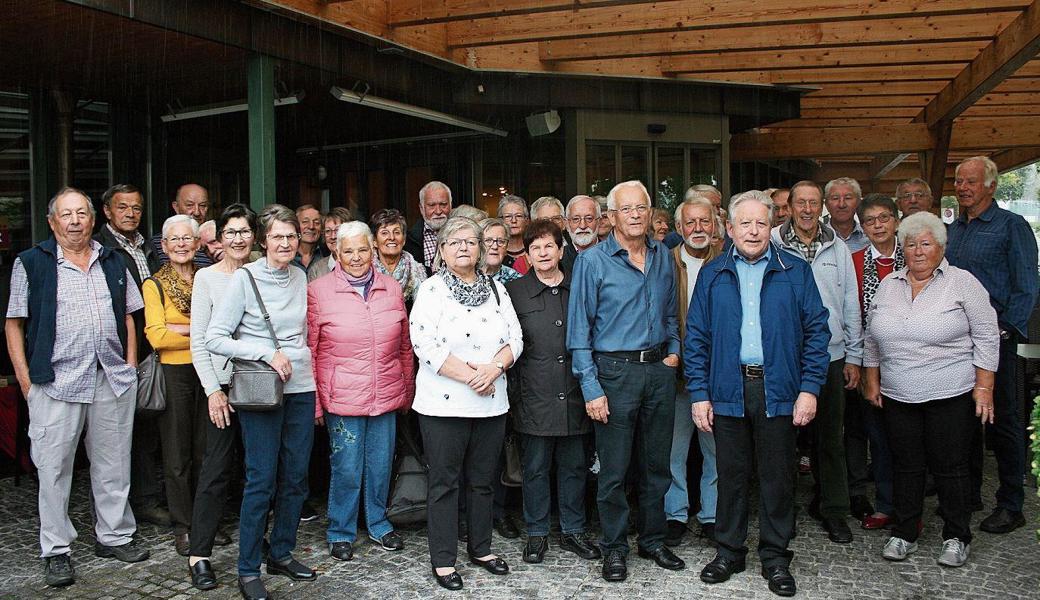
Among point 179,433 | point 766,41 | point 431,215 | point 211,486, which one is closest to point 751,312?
point 431,215

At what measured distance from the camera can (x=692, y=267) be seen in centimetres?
462

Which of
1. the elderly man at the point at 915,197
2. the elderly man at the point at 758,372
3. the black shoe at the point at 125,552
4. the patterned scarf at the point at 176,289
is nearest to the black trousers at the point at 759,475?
the elderly man at the point at 758,372

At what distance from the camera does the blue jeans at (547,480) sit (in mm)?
4348

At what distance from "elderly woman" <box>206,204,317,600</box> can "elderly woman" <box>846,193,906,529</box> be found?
10.1 ft

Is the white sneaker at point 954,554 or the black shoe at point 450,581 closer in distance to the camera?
the black shoe at point 450,581

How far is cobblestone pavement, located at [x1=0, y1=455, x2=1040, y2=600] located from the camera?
392cm

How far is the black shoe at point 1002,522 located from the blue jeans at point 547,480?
2303 millimetres

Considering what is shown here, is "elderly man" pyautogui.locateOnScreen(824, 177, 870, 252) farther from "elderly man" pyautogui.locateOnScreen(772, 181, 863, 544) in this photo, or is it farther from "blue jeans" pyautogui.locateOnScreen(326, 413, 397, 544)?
"blue jeans" pyautogui.locateOnScreen(326, 413, 397, 544)

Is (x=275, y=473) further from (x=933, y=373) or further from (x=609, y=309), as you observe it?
(x=933, y=373)

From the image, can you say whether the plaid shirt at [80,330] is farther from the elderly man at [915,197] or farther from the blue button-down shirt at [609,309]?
the elderly man at [915,197]

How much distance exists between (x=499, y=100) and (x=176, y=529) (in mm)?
5606

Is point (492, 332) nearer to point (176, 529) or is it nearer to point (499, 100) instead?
point (176, 529)

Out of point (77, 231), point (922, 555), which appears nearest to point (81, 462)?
point (77, 231)

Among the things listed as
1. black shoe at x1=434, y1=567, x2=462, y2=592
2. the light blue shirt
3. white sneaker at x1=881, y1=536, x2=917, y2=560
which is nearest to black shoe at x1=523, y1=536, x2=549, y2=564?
black shoe at x1=434, y1=567, x2=462, y2=592
